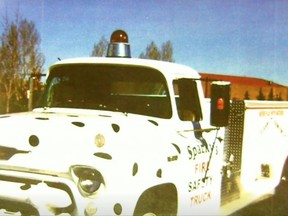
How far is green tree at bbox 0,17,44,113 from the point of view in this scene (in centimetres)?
495

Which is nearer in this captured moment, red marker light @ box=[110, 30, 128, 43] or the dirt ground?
red marker light @ box=[110, 30, 128, 43]

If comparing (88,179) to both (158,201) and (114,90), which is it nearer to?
(158,201)

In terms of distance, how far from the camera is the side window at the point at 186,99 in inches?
145

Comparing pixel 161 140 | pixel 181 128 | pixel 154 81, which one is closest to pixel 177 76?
pixel 154 81

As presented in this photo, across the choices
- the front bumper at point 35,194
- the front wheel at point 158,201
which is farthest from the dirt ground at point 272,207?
the front bumper at point 35,194

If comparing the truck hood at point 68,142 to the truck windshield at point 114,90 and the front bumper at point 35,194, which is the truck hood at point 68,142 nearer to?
the front bumper at point 35,194

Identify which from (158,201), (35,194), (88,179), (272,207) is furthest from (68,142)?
(272,207)

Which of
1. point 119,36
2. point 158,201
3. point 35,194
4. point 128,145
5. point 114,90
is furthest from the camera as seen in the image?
point 119,36

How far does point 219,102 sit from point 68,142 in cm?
116

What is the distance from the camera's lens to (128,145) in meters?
2.87

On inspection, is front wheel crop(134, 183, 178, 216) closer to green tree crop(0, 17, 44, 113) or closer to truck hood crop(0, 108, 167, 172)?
truck hood crop(0, 108, 167, 172)

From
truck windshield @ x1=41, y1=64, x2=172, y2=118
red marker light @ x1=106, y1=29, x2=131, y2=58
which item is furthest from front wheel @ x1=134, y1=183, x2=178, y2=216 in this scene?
red marker light @ x1=106, y1=29, x2=131, y2=58

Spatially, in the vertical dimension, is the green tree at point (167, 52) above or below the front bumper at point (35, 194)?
above

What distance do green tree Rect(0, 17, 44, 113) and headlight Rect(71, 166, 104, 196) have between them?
2400 millimetres
